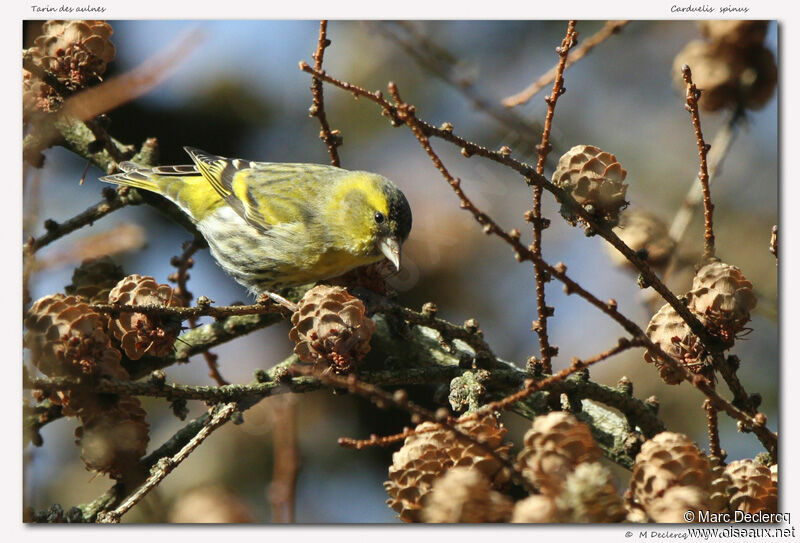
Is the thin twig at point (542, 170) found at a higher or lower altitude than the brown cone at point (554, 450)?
higher

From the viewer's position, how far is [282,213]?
1.98 meters

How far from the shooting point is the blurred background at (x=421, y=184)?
5.60 ft

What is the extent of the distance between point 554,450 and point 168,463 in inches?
21.3

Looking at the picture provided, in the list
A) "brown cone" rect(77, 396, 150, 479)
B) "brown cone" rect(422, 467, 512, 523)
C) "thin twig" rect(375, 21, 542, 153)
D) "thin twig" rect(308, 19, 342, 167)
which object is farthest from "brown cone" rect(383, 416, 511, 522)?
"thin twig" rect(375, 21, 542, 153)

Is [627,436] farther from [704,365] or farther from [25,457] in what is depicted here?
[25,457]

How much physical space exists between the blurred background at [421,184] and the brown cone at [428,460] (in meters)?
0.56

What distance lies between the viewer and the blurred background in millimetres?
1707

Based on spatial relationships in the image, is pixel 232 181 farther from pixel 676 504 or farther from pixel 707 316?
pixel 676 504

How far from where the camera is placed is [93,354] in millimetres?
1121

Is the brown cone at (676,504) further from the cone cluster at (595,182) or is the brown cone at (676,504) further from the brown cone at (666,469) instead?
the cone cluster at (595,182)

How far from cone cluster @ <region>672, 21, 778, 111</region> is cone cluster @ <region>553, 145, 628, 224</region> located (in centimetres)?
34

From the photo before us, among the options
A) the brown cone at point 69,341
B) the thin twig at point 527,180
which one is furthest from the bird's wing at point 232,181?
the thin twig at point 527,180

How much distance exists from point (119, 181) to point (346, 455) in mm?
873
